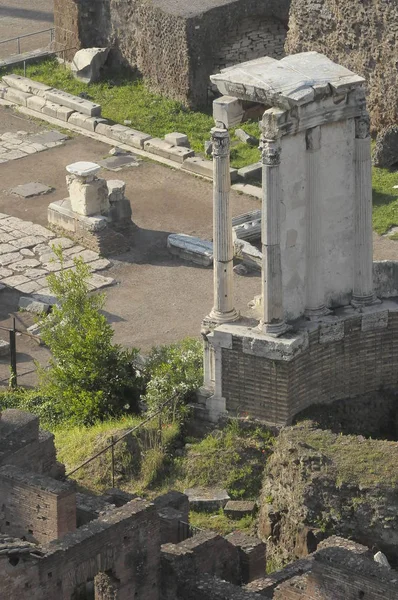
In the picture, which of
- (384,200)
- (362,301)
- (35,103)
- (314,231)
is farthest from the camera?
(35,103)

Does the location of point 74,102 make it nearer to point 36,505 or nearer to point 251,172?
point 251,172

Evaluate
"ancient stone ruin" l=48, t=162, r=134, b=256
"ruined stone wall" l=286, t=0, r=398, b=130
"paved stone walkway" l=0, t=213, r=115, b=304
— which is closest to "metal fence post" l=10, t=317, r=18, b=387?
"paved stone walkway" l=0, t=213, r=115, b=304

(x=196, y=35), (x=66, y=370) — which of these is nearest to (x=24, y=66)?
(x=196, y=35)

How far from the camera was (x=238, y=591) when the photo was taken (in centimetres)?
2017

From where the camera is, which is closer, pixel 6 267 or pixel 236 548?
pixel 236 548

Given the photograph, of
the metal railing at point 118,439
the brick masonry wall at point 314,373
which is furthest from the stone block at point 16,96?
the brick masonry wall at point 314,373

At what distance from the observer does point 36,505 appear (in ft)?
68.0

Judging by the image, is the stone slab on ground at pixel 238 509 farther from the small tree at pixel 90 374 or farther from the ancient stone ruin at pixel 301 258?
the small tree at pixel 90 374

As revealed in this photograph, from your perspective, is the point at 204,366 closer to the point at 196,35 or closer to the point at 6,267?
the point at 6,267

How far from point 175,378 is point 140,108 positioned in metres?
13.5

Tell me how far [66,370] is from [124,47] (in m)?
Answer: 15.0

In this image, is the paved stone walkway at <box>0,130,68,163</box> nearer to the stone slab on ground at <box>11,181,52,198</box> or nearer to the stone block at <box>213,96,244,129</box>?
the stone slab on ground at <box>11,181,52,198</box>

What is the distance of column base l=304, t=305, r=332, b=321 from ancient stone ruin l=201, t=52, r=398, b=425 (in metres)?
0.01

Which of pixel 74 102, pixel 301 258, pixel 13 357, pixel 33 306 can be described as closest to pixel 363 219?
pixel 301 258
